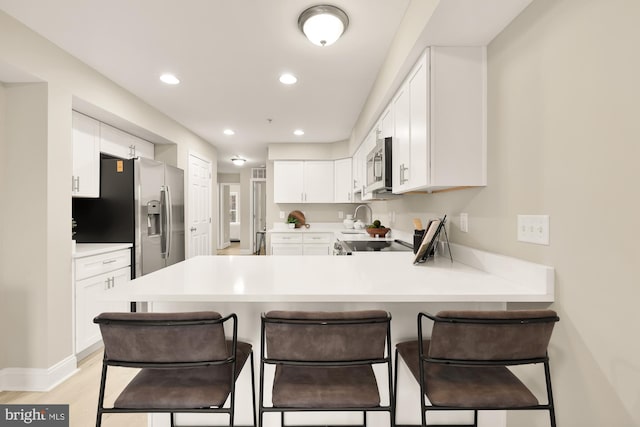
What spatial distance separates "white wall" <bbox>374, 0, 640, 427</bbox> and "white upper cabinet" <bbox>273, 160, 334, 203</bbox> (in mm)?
4230

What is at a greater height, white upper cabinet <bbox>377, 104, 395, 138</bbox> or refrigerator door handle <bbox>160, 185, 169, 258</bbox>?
white upper cabinet <bbox>377, 104, 395, 138</bbox>

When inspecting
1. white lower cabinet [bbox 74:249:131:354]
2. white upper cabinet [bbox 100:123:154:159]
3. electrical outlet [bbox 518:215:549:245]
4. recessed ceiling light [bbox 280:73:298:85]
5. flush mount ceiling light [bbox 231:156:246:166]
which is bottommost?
white lower cabinet [bbox 74:249:131:354]

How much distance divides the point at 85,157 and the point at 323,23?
2433 millimetres

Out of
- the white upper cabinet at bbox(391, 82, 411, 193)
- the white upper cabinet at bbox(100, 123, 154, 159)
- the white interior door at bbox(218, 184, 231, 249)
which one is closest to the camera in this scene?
the white upper cabinet at bbox(391, 82, 411, 193)

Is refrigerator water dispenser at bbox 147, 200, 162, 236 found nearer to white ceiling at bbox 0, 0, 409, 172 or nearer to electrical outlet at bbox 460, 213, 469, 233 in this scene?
white ceiling at bbox 0, 0, 409, 172

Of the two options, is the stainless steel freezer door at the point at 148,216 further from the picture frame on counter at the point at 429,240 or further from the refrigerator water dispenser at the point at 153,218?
the picture frame on counter at the point at 429,240


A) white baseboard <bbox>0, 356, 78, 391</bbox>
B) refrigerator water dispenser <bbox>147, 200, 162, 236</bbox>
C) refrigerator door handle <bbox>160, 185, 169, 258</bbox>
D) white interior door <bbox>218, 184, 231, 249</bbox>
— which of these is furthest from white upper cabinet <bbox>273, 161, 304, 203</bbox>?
white interior door <bbox>218, 184, 231, 249</bbox>

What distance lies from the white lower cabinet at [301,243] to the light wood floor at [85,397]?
114 inches

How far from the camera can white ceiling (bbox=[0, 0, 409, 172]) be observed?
1.92m

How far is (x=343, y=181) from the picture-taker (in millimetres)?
5613

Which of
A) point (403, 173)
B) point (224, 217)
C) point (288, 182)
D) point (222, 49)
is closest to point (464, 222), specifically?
point (403, 173)

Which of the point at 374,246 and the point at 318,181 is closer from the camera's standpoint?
the point at 374,246

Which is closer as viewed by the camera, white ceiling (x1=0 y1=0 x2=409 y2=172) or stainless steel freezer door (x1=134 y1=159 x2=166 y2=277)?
white ceiling (x1=0 y1=0 x2=409 y2=172)

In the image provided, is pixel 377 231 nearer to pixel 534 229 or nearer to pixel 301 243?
pixel 301 243
